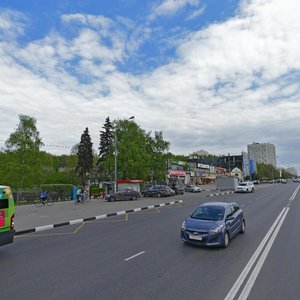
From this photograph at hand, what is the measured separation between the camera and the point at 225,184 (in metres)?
61.8

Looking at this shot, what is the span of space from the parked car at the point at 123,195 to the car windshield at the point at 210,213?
2859cm

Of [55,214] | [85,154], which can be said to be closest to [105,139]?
[85,154]

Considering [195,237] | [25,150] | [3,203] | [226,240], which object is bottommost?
[226,240]

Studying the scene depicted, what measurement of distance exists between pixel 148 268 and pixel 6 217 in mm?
5059

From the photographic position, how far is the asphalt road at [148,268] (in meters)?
6.37

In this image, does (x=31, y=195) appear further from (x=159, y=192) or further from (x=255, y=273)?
(x=255, y=273)

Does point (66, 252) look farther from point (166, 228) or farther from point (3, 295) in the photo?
point (166, 228)

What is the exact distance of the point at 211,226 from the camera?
1009 cm

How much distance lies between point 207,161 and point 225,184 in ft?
370

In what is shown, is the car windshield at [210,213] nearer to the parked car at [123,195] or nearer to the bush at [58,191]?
the parked car at [123,195]

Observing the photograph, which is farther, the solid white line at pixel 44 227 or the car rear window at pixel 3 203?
the solid white line at pixel 44 227

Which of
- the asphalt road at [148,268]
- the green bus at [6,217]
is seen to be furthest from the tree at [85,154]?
the green bus at [6,217]

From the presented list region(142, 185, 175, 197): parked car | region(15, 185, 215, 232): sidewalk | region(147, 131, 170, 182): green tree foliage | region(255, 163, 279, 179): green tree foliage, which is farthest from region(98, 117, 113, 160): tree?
region(255, 163, 279, 179): green tree foliage

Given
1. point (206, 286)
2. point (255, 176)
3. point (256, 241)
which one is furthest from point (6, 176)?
point (255, 176)
